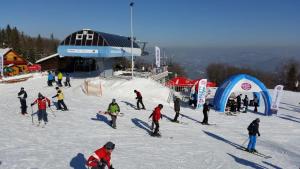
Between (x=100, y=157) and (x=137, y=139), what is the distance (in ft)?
25.0

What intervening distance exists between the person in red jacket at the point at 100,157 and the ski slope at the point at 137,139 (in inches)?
138

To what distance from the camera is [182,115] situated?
73.6ft

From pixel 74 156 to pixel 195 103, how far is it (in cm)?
1632

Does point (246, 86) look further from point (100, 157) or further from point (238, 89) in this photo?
point (100, 157)

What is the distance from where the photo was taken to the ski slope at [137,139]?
1184 centimetres

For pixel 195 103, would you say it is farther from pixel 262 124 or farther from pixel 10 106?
pixel 10 106

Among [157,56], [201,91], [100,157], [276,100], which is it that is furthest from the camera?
[157,56]

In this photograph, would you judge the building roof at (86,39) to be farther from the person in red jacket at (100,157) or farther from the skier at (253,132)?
the person in red jacket at (100,157)

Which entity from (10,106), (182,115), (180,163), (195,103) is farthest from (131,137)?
(195,103)

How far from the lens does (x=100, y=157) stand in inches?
292

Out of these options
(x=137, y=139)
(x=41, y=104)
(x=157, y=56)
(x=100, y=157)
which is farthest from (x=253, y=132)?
(x=157, y=56)

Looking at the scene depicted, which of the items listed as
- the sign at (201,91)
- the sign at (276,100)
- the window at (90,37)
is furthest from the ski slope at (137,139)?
the window at (90,37)

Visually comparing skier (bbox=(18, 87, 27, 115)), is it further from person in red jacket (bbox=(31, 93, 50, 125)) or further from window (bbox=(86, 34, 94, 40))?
window (bbox=(86, 34, 94, 40))

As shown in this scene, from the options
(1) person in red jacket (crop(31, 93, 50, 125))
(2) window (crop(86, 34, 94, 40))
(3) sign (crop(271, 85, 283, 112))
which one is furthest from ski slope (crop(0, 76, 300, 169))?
(2) window (crop(86, 34, 94, 40))
